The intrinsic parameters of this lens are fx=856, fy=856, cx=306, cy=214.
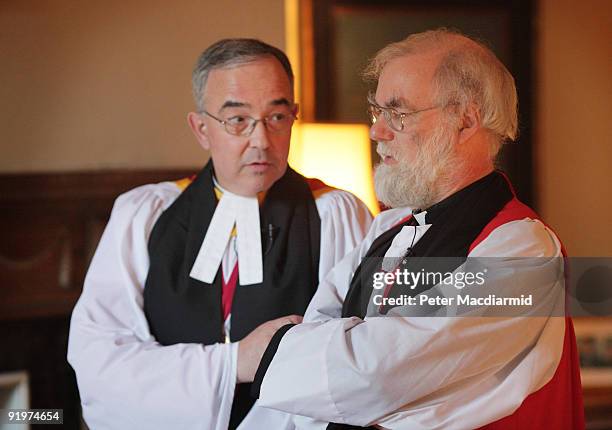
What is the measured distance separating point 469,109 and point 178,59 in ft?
9.56

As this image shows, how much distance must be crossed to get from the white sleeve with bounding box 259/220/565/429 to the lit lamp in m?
1.90

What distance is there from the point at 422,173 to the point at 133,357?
1.03 metres

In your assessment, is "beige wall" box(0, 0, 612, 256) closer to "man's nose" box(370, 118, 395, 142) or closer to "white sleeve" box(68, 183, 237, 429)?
"white sleeve" box(68, 183, 237, 429)

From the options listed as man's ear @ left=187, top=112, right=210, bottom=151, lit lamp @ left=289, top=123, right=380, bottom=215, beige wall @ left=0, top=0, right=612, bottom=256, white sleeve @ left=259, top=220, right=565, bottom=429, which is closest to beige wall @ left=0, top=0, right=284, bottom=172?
beige wall @ left=0, top=0, right=612, bottom=256

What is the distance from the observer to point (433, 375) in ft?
6.56

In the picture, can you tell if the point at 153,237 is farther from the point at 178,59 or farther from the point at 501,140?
the point at 178,59

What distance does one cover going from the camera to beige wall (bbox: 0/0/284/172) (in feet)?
15.0

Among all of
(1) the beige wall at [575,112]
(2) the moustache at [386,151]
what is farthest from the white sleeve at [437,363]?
(1) the beige wall at [575,112]

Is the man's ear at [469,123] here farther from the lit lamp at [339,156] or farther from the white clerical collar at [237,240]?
the lit lamp at [339,156]

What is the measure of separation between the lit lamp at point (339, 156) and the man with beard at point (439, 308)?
151cm

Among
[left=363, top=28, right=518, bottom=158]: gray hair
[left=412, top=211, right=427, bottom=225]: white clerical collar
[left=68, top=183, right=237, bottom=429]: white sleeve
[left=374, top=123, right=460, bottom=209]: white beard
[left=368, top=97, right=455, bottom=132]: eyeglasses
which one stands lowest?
[left=68, top=183, right=237, bottom=429]: white sleeve

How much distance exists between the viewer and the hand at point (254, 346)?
236 centimetres

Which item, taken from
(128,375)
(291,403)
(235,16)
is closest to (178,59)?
(235,16)

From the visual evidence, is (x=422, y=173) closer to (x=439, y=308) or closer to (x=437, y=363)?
(x=439, y=308)
